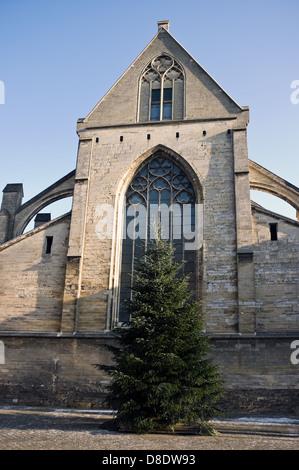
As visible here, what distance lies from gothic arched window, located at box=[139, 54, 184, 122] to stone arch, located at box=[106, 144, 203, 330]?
1.64 metres

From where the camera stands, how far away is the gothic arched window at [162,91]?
54.6 ft

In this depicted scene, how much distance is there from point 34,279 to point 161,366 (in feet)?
22.8

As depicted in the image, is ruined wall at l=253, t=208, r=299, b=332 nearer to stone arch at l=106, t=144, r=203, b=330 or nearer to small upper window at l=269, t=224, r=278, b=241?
small upper window at l=269, t=224, r=278, b=241

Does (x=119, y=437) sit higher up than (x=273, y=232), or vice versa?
(x=273, y=232)

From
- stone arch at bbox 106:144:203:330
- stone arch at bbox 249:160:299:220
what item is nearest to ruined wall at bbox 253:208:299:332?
stone arch at bbox 106:144:203:330

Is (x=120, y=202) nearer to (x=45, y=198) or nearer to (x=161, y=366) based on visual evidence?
(x=45, y=198)

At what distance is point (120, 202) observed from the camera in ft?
50.9

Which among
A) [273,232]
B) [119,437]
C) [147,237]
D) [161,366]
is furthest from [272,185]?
[119,437]

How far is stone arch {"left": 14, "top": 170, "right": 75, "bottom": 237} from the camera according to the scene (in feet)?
58.0

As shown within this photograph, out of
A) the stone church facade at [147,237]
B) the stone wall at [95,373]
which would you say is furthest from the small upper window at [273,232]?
the stone wall at [95,373]

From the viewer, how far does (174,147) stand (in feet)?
51.6
